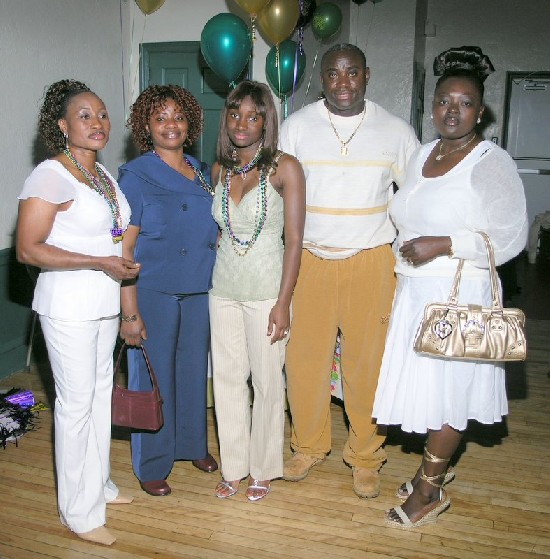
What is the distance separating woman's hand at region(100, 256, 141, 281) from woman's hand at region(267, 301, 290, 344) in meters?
0.56

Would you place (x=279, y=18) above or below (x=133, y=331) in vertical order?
above

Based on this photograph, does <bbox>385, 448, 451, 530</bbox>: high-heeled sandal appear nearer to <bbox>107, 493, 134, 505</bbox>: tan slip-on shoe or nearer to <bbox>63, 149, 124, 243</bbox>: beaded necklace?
<bbox>107, 493, 134, 505</bbox>: tan slip-on shoe

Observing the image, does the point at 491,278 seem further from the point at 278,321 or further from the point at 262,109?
the point at 262,109

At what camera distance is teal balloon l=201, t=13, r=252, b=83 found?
4074 mm

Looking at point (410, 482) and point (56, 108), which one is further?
point (410, 482)

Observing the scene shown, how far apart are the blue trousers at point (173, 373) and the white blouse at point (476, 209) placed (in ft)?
3.20

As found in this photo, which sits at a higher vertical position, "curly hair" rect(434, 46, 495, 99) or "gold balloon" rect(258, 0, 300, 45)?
"gold balloon" rect(258, 0, 300, 45)

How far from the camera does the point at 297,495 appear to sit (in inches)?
111

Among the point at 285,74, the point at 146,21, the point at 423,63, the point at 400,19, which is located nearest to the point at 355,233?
the point at 285,74

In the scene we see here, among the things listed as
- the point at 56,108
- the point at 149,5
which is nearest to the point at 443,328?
the point at 56,108

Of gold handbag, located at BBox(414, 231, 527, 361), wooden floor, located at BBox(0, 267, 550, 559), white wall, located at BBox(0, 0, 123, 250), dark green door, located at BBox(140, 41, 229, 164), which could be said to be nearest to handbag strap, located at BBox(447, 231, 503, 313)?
gold handbag, located at BBox(414, 231, 527, 361)

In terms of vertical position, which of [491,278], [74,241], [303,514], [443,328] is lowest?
[303,514]

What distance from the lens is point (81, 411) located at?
7.70 ft

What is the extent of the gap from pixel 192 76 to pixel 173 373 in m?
3.36
